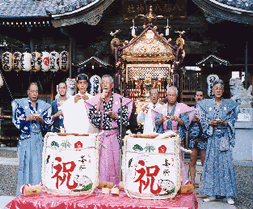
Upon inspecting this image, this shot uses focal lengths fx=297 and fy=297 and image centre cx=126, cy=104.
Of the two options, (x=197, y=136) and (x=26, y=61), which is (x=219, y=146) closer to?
(x=197, y=136)

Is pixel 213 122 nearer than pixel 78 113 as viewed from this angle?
Yes

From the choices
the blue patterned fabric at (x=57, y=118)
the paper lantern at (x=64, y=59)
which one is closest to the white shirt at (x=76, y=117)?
the blue patterned fabric at (x=57, y=118)

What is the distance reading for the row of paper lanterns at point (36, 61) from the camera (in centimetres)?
1077

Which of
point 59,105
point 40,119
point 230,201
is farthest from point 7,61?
point 230,201

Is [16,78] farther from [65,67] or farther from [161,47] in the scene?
[161,47]

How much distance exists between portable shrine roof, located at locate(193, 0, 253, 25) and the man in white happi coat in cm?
559

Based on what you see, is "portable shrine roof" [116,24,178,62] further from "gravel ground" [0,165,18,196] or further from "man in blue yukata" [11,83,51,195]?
"man in blue yukata" [11,83,51,195]

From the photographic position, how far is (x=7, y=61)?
1112 centimetres

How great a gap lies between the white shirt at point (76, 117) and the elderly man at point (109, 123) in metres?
0.91

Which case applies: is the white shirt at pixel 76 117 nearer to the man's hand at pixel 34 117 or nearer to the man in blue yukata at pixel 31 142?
the man in blue yukata at pixel 31 142

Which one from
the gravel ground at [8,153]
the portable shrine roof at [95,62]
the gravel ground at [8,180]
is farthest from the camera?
the gravel ground at [8,153]

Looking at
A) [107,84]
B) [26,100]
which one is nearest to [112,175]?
[107,84]

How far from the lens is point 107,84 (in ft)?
13.8

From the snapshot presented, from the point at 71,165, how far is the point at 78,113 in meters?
2.66
